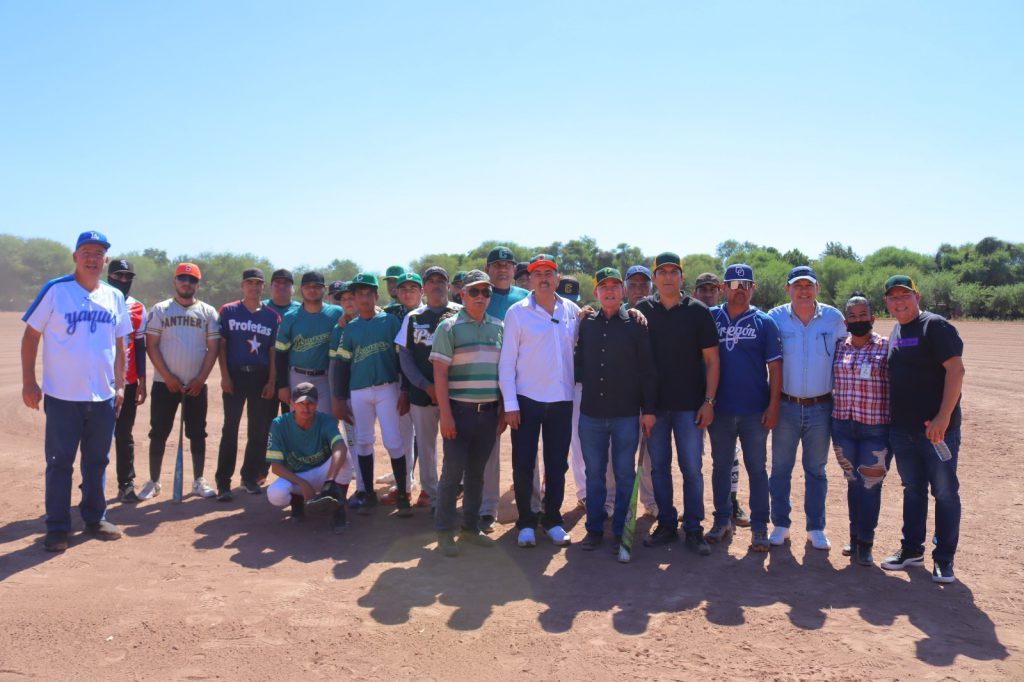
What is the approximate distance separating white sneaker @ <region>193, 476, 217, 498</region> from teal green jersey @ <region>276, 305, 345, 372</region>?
1.67 meters


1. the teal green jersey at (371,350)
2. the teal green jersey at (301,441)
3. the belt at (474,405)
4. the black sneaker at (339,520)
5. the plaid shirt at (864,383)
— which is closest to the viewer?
the plaid shirt at (864,383)

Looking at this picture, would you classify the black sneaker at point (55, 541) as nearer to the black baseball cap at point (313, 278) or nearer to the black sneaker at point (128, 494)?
the black sneaker at point (128, 494)

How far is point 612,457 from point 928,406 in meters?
2.37

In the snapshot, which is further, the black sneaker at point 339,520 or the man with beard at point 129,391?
the man with beard at point 129,391

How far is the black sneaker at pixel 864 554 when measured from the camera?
5.21 metres

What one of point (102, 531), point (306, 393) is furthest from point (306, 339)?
point (102, 531)

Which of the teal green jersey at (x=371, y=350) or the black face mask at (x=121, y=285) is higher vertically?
the black face mask at (x=121, y=285)

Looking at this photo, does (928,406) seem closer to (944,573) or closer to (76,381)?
(944,573)

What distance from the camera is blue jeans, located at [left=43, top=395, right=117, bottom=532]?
5504 mm

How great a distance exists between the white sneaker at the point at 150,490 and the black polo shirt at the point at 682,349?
5442 mm

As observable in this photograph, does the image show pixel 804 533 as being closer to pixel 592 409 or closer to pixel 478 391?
pixel 592 409

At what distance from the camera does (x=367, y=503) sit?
21.7ft

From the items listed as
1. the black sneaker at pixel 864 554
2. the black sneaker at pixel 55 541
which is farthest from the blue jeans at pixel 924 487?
the black sneaker at pixel 55 541

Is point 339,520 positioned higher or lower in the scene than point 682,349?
lower
